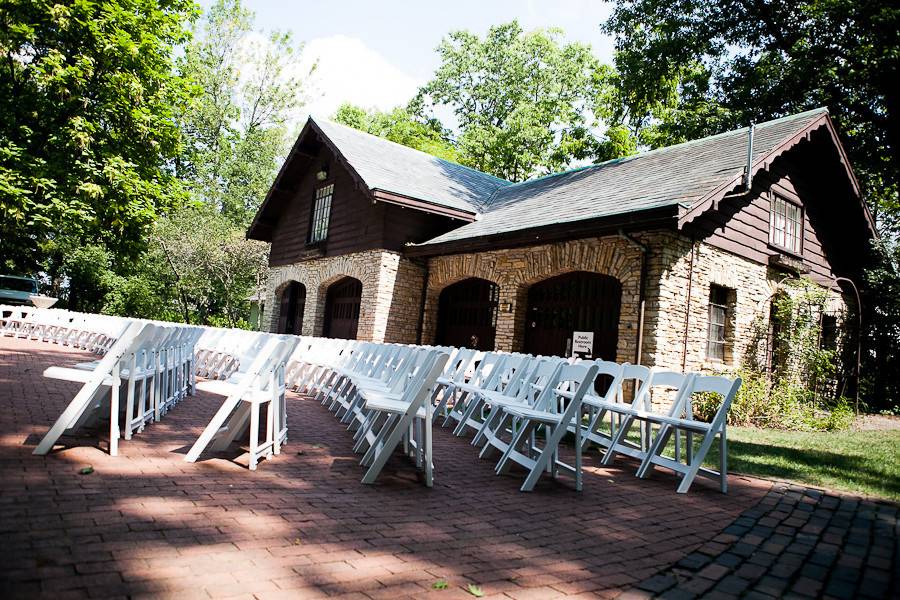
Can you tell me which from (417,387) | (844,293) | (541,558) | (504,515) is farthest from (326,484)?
(844,293)

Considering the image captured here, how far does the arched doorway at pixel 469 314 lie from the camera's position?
12.4 meters

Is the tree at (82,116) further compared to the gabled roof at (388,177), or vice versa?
the gabled roof at (388,177)

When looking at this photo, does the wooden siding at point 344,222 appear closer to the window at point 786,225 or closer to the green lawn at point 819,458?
the window at point 786,225

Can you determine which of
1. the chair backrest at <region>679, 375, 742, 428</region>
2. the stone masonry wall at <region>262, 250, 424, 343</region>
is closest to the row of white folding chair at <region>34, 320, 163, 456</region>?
the chair backrest at <region>679, 375, 742, 428</region>

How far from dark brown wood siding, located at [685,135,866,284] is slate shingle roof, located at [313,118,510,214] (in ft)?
20.2

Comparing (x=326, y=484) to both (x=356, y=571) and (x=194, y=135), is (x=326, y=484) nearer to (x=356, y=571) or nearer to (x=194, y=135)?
(x=356, y=571)

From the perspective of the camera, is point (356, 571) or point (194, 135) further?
point (194, 135)

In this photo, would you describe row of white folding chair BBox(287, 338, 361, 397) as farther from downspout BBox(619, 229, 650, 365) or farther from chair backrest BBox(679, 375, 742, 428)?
chair backrest BBox(679, 375, 742, 428)

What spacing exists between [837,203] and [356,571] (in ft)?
51.0

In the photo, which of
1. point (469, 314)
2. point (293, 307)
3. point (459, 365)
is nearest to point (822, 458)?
point (459, 365)

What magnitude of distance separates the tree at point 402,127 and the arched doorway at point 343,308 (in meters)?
16.9

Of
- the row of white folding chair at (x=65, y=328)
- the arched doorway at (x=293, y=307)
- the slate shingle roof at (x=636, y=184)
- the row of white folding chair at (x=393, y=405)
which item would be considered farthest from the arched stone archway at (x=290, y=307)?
the row of white folding chair at (x=393, y=405)

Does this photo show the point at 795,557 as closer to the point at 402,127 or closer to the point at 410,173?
the point at 410,173

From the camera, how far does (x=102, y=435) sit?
4.37 meters
